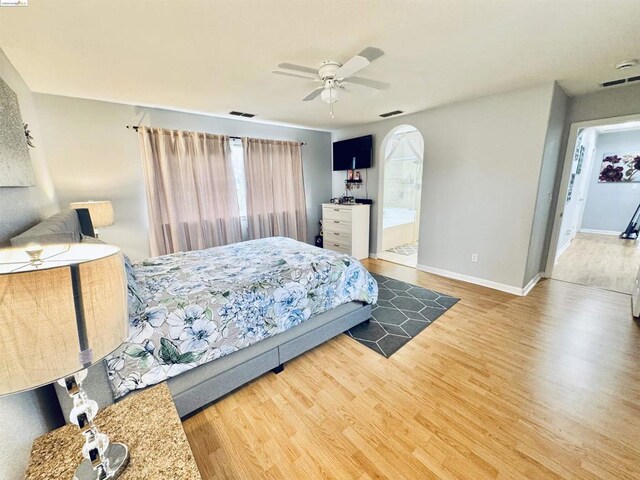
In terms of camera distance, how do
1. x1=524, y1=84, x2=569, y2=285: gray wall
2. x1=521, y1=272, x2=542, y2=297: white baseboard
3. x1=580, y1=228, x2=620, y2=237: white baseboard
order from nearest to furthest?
x1=524, y1=84, x2=569, y2=285: gray wall
x1=521, y1=272, x2=542, y2=297: white baseboard
x1=580, y1=228, x2=620, y2=237: white baseboard

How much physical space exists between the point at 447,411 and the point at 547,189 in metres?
3.13

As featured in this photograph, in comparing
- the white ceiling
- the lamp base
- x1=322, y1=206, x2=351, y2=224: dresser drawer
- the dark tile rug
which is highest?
the white ceiling

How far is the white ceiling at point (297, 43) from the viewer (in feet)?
4.81

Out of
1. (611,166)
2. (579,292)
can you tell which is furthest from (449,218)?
(611,166)

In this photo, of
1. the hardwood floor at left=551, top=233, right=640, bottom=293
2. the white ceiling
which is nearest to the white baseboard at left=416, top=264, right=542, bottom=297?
the hardwood floor at left=551, top=233, right=640, bottom=293

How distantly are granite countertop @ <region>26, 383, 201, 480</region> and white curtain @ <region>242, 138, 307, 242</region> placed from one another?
11.2 feet

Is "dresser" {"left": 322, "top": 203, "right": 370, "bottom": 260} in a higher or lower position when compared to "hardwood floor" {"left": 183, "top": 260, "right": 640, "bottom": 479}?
higher

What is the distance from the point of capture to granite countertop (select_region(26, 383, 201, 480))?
31.0 inches

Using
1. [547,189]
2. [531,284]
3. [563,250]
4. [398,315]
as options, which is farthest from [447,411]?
[563,250]

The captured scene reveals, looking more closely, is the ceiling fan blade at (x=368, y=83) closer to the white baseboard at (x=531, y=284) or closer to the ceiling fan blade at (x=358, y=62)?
the ceiling fan blade at (x=358, y=62)

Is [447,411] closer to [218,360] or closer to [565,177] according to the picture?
[218,360]

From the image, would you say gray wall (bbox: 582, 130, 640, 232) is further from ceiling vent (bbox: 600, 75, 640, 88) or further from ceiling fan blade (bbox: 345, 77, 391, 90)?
ceiling fan blade (bbox: 345, 77, 391, 90)

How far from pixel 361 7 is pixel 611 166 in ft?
26.0

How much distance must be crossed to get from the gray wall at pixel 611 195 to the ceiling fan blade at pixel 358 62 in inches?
290
